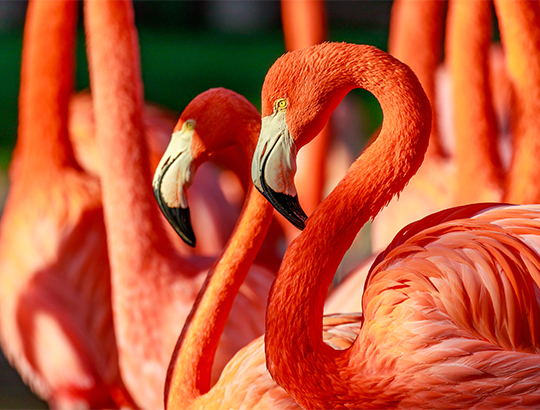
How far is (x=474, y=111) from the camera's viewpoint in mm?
2150

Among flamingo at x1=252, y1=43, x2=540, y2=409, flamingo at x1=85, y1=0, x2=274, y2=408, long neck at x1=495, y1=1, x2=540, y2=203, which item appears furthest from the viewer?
flamingo at x1=85, y1=0, x2=274, y2=408

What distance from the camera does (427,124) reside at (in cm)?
125

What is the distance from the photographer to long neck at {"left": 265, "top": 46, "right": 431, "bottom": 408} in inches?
48.8

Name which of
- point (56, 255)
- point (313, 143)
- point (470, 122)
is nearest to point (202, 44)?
A: point (313, 143)

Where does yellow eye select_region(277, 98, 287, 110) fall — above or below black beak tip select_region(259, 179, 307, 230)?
above

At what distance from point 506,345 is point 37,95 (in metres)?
1.92

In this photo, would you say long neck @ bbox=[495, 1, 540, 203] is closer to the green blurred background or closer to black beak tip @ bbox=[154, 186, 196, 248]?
black beak tip @ bbox=[154, 186, 196, 248]

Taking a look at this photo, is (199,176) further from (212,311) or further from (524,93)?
(524,93)

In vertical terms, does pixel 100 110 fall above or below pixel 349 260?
above

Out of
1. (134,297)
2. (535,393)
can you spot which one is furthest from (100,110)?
(535,393)

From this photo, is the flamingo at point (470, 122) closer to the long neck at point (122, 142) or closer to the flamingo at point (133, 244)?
the flamingo at point (133, 244)

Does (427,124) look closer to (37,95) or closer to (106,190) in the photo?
(106,190)

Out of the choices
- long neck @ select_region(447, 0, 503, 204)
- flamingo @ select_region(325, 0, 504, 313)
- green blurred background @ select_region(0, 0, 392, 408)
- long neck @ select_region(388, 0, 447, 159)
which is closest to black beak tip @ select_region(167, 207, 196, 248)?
flamingo @ select_region(325, 0, 504, 313)

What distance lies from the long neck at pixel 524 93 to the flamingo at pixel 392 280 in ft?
1.39
